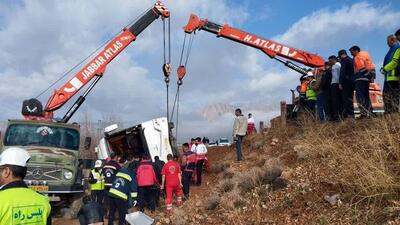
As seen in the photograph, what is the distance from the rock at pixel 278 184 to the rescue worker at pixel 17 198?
5.28 m

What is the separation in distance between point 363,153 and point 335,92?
4403 millimetres

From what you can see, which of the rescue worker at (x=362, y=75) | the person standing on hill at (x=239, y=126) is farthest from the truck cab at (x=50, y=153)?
the rescue worker at (x=362, y=75)

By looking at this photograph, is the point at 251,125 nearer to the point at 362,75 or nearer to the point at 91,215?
the point at 362,75

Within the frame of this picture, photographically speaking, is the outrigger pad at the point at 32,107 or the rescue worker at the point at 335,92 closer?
the rescue worker at the point at 335,92

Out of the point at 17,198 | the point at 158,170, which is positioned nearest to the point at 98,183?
the point at 158,170

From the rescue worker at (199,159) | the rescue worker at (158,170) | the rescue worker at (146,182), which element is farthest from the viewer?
the rescue worker at (199,159)

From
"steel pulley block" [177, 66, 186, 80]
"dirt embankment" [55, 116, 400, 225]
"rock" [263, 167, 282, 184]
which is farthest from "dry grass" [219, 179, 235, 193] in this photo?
"steel pulley block" [177, 66, 186, 80]

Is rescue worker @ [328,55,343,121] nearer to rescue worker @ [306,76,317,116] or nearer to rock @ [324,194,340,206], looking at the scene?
rescue worker @ [306,76,317,116]

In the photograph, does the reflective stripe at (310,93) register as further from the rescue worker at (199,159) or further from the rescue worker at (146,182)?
the rescue worker at (146,182)

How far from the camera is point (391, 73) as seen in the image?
9289 mm

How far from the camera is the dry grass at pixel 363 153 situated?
6.06 meters

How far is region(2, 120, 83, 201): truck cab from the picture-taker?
11578 millimetres

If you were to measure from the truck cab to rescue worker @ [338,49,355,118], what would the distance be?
23.2 ft

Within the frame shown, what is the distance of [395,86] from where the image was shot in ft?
30.8
